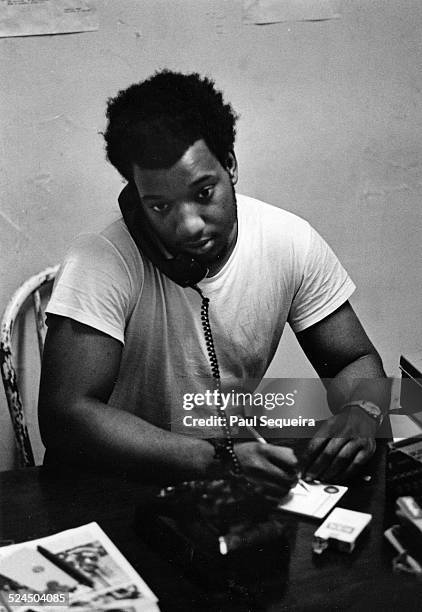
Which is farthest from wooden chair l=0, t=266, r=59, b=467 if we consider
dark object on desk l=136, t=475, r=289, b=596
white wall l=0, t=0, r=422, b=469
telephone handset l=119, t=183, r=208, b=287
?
dark object on desk l=136, t=475, r=289, b=596

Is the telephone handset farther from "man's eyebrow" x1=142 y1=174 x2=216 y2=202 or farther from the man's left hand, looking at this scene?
the man's left hand

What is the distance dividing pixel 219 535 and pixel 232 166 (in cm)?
52

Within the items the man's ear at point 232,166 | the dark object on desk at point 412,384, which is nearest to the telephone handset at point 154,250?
the man's ear at point 232,166

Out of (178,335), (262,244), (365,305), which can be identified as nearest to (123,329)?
(178,335)

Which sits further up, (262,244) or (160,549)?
(262,244)

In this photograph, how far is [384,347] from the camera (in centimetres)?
123

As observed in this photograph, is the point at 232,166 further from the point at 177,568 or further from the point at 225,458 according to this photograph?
the point at 177,568

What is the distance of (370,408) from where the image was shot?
48.0 inches

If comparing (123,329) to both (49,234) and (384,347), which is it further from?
(384,347)

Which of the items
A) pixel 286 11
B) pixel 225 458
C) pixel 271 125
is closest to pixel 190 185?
pixel 271 125

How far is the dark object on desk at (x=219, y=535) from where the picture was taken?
0.89m

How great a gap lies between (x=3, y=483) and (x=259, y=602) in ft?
1.45

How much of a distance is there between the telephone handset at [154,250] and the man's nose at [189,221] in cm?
4

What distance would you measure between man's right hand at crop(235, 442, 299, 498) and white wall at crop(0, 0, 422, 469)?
6.6 inches
